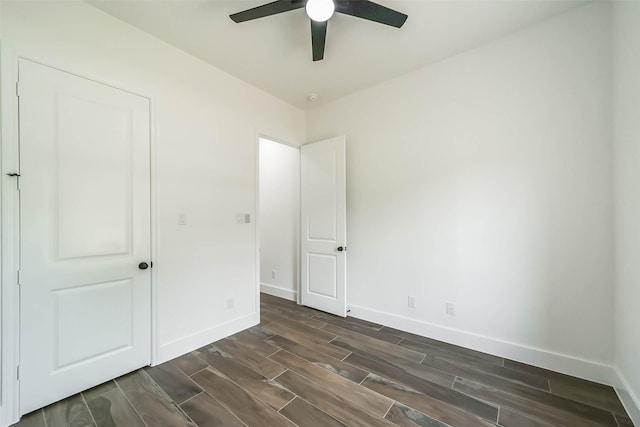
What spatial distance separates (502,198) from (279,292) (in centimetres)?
318

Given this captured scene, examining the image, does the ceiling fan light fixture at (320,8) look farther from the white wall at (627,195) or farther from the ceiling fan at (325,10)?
the white wall at (627,195)

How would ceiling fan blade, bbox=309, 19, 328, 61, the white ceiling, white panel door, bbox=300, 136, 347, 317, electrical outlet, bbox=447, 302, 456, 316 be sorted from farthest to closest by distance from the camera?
white panel door, bbox=300, 136, 347, 317 < electrical outlet, bbox=447, 302, 456, 316 < the white ceiling < ceiling fan blade, bbox=309, 19, 328, 61

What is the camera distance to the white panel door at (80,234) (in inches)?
64.4

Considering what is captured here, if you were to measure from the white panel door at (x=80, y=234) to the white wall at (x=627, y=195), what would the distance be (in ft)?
11.2

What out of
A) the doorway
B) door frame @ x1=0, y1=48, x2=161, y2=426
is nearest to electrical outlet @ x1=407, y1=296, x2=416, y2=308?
the doorway

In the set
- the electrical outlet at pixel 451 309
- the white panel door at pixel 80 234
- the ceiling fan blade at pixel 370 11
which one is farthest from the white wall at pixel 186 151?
the electrical outlet at pixel 451 309

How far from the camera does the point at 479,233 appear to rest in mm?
2369

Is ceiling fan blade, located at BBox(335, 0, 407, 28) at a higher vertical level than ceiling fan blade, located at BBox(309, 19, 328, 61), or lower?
higher

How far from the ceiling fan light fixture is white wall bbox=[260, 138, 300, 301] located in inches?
83.4

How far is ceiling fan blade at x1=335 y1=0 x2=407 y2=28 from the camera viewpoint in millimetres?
1637

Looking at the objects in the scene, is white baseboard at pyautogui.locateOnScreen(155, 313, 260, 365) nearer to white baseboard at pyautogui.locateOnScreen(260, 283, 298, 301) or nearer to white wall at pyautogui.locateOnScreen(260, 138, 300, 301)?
white baseboard at pyautogui.locateOnScreen(260, 283, 298, 301)

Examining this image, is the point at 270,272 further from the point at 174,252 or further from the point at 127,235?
the point at 127,235

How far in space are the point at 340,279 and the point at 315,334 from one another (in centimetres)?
72

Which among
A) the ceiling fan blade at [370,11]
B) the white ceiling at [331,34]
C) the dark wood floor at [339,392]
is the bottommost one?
the dark wood floor at [339,392]
